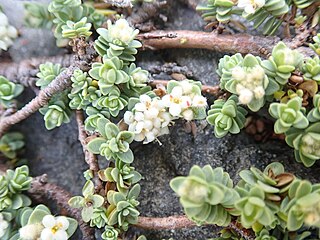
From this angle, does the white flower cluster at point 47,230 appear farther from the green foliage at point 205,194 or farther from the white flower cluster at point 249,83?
the white flower cluster at point 249,83

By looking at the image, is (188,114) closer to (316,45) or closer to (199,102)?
(199,102)

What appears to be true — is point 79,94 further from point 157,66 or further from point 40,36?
point 40,36

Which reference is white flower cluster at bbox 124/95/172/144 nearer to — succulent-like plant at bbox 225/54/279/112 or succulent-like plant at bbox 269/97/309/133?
succulent-like plant at bbox 225/54/279/112

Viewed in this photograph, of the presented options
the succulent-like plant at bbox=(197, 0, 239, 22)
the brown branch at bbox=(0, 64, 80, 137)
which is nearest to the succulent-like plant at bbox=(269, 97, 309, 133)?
the succulent-like plant at bbox=(197, 0, 239, 22)

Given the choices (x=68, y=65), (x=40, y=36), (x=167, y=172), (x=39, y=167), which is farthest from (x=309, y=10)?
(x=39, y=167)

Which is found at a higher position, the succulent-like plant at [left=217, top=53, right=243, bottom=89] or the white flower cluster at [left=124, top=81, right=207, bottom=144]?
the succulent-like plant at [left=217, top=53, right=243, bottom=89]

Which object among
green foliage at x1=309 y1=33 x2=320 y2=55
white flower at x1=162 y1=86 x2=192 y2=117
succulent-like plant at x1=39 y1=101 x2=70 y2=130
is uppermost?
green foliage at x1=309 y1=33 x2=320 y2=55

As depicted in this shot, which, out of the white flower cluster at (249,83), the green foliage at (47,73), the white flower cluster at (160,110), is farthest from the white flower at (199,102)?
the green foliage at (47,73)
